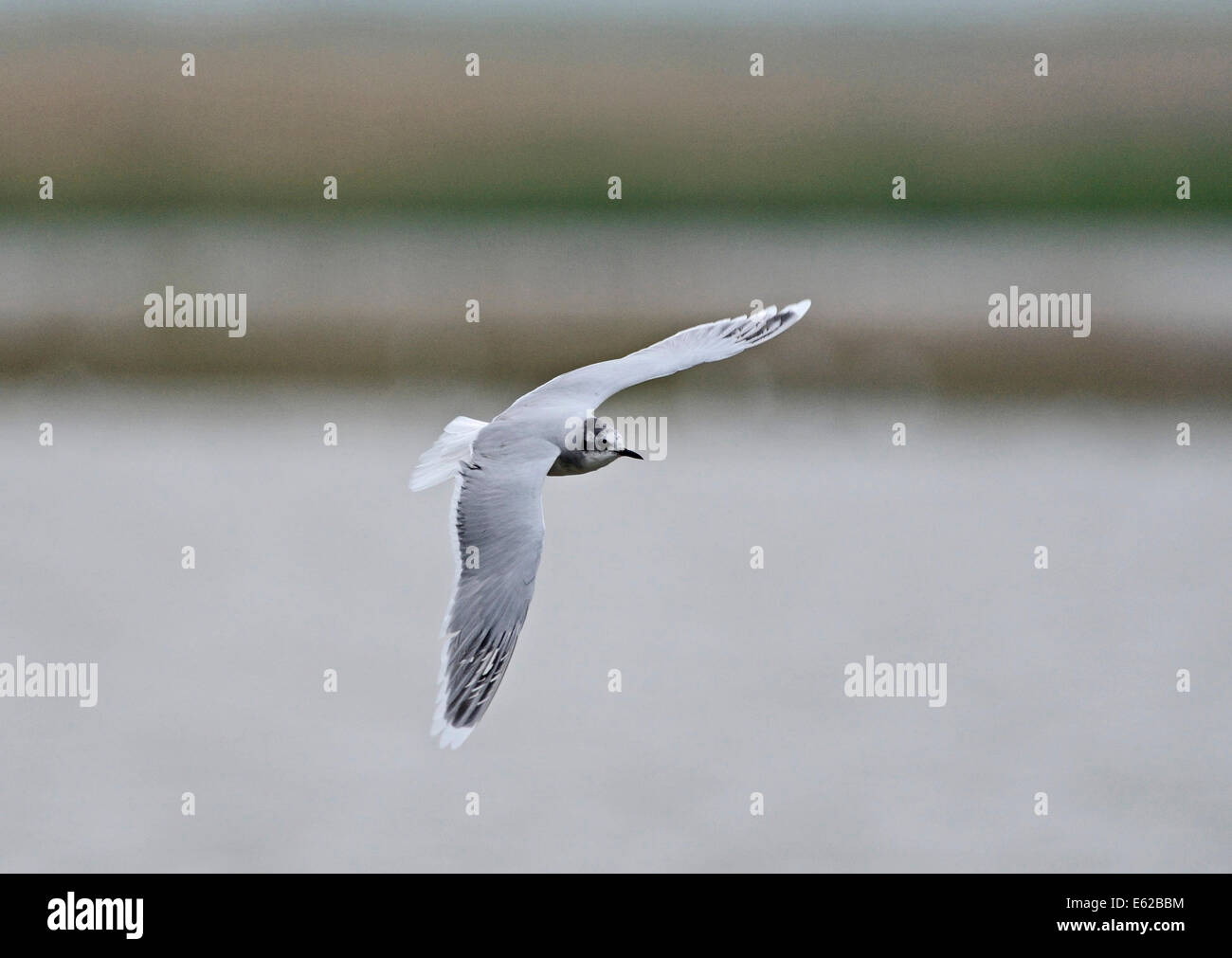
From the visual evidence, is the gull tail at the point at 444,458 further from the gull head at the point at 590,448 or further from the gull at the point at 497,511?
the gull head at the point at 590,448

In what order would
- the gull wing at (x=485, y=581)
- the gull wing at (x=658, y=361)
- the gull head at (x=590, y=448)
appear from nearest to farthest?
the gull wing at (x=485, y=581) → the gull head at (x=590, y=448) → the gull wing at (x=658, y=361)

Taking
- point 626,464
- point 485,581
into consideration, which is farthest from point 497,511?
point 626,464

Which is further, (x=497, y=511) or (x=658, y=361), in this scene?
(x=658, y=361)

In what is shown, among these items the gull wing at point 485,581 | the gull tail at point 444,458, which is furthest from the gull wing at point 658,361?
the gull wing at point 485,581

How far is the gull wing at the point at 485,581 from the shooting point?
5.82 m

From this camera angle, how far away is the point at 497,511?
6.11 meters

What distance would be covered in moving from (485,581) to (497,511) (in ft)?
0.86

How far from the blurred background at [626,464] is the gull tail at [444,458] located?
9.64 feet

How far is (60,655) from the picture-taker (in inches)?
449

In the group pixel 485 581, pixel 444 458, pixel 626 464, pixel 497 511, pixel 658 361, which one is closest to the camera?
pixel 485 581

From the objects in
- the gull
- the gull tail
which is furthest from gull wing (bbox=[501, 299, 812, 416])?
the gull tail

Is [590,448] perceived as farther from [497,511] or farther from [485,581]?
[485,581]

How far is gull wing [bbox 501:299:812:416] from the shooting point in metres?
7.05

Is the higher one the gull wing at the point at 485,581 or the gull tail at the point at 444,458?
the gull tail at the point at 444,458
